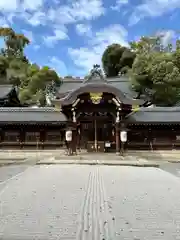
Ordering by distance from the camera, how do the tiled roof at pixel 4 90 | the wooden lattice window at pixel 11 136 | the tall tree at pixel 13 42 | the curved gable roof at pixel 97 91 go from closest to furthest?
the curved gable roof at pixel 97 91
the wooden lattice window at pixel 11 136
the tiled roof at pixel 4 90
the tall tree at pixel 13 42

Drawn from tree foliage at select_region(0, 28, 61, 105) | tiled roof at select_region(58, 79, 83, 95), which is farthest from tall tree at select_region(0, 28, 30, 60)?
tiled roof at select_region(58, 79, 83, 95)

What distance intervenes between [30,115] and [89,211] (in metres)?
22.0

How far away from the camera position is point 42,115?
2777cm

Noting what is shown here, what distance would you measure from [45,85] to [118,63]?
2674cm

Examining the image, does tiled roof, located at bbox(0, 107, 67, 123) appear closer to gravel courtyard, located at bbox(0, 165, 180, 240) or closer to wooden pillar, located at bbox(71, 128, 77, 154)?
wooden pillar, located at bbox(71, 128, 77, 154)

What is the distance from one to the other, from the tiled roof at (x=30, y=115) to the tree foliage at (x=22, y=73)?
13467 millimetres

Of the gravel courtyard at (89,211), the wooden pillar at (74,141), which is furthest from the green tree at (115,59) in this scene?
the gravel courtyard at (89,211)

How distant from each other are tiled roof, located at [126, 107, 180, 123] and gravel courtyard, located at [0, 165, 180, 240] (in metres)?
16.2

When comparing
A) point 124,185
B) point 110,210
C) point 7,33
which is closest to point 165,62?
point 124,185

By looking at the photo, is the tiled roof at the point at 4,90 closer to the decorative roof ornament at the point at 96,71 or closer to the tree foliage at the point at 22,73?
the tree foliage at the point at 22,73

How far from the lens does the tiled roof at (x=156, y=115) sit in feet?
85.5

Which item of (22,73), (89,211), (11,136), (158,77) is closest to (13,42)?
(22,73)

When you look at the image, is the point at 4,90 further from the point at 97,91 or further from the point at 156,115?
the point at 156,115

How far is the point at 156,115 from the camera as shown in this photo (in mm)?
27625
